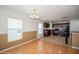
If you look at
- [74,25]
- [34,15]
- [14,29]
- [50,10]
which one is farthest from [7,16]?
[74,25]

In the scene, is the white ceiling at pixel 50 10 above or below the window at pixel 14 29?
above

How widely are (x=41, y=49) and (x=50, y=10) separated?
82 centimetres

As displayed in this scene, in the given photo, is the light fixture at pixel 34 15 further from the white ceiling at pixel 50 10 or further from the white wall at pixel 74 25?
the white wall at pixel 74 25

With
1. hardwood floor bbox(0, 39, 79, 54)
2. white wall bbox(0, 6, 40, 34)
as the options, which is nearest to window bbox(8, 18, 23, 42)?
white wall bbox(0, 6, 40, 34)

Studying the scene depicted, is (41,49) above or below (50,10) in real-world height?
below

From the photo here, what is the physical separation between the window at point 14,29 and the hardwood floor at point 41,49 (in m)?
0.22

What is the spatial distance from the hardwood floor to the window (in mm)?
223

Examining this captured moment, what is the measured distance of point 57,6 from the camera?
1681 mm

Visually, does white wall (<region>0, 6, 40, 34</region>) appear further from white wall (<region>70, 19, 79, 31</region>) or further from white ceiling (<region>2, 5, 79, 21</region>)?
white wall (<region>70, 19, 79, 31</region>)

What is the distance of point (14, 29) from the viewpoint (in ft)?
5.91

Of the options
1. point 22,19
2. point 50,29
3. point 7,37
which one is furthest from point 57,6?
point 7,37

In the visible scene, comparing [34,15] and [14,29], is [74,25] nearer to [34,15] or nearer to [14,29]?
[34,15]

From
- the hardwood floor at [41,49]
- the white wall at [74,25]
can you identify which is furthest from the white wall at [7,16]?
the white wall at [74,25]

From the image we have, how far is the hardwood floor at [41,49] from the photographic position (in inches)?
67.8
